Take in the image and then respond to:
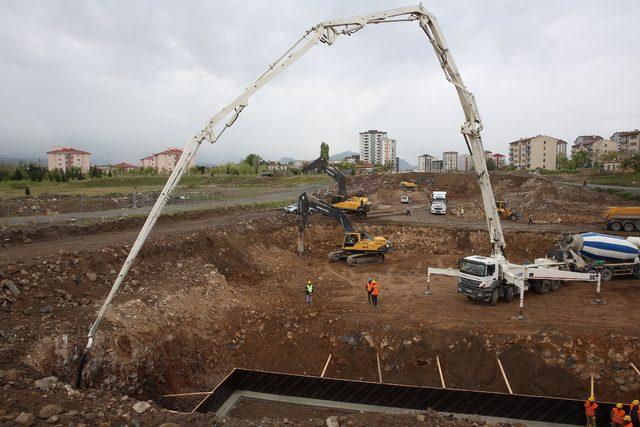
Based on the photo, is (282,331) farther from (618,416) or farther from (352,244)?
(618,416)

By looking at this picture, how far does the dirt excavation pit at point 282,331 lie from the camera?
1221cm

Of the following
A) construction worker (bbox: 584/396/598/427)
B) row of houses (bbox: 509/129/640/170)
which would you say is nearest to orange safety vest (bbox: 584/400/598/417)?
construction worker (bbox: 584/396/598/427)

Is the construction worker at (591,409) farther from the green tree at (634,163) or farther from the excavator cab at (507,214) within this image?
the green tree at (634,163)

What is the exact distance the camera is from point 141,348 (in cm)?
1284

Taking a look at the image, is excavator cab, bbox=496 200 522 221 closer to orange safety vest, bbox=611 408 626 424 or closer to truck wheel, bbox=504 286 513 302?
truck wheel, bbox=504 286 513 302

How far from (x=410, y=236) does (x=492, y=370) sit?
17.2 m

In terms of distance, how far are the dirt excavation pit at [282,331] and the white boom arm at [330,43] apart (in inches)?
66.2

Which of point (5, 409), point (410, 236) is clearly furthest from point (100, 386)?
point (410, 236)

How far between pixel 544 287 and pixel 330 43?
46.0 feet

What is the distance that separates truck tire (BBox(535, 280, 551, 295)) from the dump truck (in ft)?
53.5

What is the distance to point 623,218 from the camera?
30.3m

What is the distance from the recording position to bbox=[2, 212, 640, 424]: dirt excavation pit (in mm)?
12211

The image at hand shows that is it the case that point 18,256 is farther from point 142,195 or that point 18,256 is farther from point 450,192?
point 450,192

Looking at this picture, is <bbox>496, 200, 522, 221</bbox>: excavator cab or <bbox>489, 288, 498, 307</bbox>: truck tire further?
<bbox>496, 200, 522, 221</bbox>: excavator cab
